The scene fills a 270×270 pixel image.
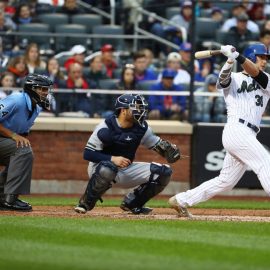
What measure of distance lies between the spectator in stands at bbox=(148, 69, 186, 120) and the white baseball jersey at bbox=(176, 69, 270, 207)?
5.40 m

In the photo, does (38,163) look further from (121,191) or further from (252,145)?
(252,145)

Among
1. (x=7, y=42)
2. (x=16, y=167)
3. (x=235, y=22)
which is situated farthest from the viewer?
(x=235, y=22)

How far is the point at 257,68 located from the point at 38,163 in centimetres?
602

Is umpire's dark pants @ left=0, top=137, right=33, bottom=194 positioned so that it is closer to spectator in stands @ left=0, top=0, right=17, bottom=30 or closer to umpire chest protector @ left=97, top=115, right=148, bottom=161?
umpire chest protector @ left=97, top=115, right=148, bottom=161

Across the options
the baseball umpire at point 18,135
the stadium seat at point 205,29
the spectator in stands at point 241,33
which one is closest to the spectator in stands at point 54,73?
the stadium seat at point 205,29

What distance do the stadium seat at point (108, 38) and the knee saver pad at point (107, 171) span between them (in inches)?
272

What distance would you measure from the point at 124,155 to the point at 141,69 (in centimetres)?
573

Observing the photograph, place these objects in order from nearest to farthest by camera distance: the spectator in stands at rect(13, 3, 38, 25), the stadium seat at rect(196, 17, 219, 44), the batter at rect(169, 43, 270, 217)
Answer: the batter at rect(169, 43, 270, 217), the stadium seat at rect(196, 17, 219, 44), the spectator in stands at rect(13, 3, 38, 25)

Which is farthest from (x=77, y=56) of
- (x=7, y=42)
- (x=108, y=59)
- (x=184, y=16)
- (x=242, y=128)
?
(x=242, y=128)

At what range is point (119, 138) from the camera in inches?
434

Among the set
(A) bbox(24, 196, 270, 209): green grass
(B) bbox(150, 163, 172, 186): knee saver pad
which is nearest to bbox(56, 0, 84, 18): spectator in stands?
(A) bbox(24, 196, 270, 209): green grass

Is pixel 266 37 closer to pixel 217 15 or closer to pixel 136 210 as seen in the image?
pixel 217 15

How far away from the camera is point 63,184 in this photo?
52.9 ft

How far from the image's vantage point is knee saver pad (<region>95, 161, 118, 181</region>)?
1085cm
